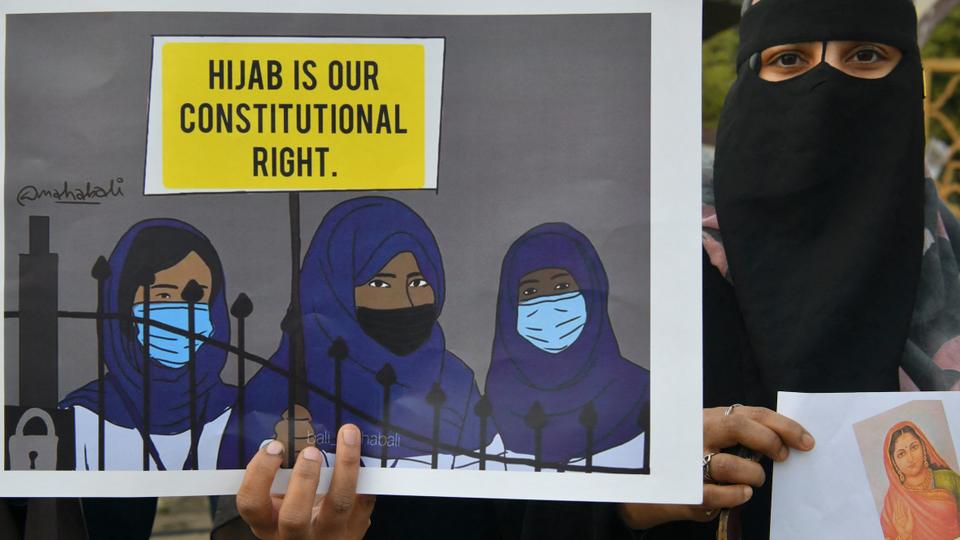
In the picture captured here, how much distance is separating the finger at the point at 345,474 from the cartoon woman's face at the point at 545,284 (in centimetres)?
27

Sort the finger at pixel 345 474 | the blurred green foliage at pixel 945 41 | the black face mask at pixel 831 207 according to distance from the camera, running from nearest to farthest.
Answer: the finger at pixel 345 474, the black face mask at pixel 831 207, the blurred green foliage at pixel 945 41

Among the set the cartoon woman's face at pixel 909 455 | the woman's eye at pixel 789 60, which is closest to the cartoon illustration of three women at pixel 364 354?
the cartoon woman's face at pixel 909 455

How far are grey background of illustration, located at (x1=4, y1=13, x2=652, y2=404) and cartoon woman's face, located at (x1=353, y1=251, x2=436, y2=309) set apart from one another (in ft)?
0.12

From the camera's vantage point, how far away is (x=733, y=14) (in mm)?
2635

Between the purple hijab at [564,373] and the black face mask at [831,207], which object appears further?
the black face mask at [831,207]

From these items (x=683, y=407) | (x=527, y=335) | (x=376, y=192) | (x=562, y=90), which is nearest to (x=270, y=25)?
(x=376, y=192)

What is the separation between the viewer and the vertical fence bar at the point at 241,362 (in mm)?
1205

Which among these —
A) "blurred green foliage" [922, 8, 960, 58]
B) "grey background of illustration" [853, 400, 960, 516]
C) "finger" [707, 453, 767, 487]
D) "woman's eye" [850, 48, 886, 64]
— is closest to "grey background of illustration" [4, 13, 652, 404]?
"finger" [707, 453, 767, 487]

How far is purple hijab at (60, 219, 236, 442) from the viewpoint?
1.21m

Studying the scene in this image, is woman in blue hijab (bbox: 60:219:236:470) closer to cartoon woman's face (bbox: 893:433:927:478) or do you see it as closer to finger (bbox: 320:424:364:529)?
finger (bbox: 320:424:364:529)

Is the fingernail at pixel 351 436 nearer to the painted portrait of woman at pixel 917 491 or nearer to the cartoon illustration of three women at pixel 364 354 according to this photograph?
the cartoon illustration of three women at pixel 364 354

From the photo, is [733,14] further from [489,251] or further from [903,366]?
[489,251]

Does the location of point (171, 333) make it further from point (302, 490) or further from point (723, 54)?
point (723, 54)

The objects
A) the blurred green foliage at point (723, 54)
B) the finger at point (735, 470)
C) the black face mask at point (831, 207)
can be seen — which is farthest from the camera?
the blurred green foliage at point (723, 54)
